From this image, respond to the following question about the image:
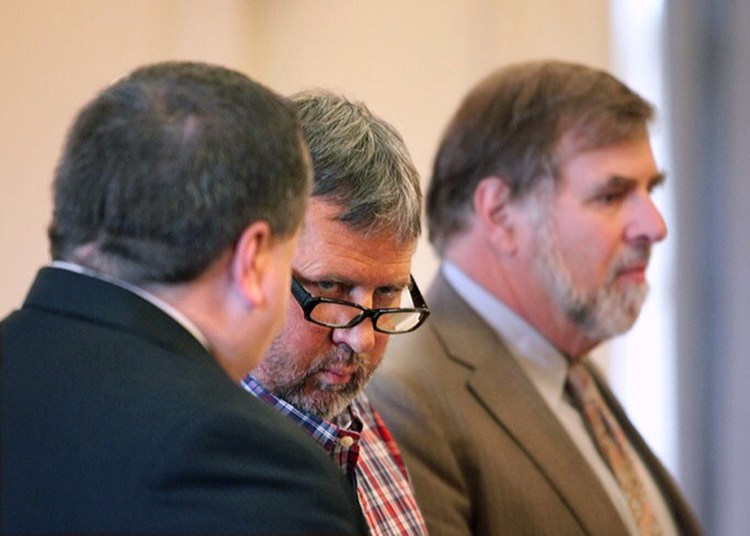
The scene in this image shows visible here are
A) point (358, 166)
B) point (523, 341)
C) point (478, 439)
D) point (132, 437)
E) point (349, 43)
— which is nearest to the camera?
point (132, 437)

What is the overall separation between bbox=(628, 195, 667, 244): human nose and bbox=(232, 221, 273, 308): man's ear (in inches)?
56.7

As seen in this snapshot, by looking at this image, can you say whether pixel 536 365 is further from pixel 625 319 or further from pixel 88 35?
pixel 88 35

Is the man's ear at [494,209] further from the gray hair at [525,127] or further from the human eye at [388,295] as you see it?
the human eye at [388,295]

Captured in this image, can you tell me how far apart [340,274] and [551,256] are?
3.02ft

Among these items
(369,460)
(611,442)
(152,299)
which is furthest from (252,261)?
(611,442)

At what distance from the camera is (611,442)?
2.30 meters

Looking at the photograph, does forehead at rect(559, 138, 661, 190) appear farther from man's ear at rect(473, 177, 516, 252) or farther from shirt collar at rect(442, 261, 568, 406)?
shirt collar at rect(442, 261, 568, 406)

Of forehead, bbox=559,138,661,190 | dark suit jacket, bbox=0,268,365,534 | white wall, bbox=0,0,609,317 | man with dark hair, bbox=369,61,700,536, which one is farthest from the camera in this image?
white wall, bbox=0,0,609,317

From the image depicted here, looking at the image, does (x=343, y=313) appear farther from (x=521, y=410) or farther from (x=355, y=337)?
(x=521, y=410)

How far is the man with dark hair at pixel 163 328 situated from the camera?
3.10 ft

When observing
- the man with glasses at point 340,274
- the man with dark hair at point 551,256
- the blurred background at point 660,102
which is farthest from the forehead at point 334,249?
the blurred background at point 660,102

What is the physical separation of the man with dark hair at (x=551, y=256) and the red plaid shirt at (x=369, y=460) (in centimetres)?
42

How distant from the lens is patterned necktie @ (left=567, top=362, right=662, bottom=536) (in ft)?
7.22

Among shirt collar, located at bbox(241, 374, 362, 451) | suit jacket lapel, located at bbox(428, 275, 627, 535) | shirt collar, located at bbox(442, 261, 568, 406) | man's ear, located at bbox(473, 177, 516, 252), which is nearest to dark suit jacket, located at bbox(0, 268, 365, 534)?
shirt collar, located at bbox(241, 374, 362, 451)
